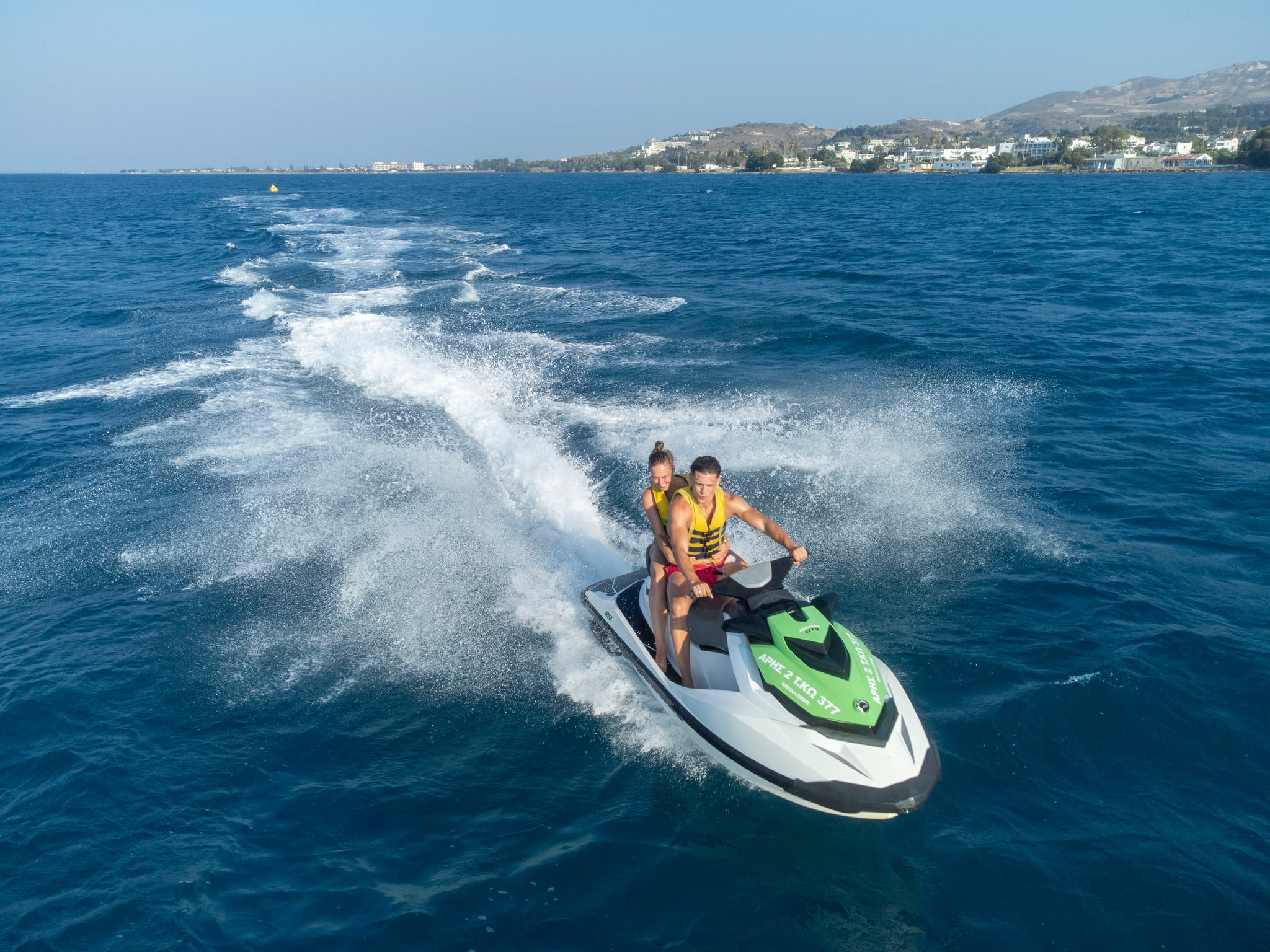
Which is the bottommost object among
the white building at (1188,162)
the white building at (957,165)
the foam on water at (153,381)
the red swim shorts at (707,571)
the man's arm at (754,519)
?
the foam on water at (153,381)

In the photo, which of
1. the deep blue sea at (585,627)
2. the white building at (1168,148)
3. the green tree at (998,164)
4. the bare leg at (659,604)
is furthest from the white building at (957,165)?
the bare leg at (659,604)

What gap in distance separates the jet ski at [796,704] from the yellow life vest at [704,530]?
0.32m

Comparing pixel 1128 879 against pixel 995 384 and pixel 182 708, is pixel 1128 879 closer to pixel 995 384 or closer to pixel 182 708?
pixel 182 708

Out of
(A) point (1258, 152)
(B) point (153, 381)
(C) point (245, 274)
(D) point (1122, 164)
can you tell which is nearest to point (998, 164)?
(D) point (1122, 164)

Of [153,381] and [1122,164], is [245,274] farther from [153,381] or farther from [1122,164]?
[1122,164]

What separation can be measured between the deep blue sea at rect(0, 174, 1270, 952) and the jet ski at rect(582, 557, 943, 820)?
2.18 feet

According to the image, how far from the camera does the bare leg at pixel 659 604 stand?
675cm

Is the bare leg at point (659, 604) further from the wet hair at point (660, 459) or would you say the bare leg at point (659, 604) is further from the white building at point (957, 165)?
the white building at point (957, 165)

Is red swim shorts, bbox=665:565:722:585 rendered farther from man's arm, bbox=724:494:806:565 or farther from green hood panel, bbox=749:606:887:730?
green hood panel, bbox=749:606:887:730

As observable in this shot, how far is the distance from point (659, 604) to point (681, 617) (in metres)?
0.35

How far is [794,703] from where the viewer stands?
5527mm

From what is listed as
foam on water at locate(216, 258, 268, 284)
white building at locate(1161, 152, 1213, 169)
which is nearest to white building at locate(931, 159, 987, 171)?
white building at locate(1161, 152, 1213, 169)

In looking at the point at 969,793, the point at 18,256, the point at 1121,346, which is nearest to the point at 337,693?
the point at 969,793

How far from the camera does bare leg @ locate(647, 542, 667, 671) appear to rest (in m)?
6.75
